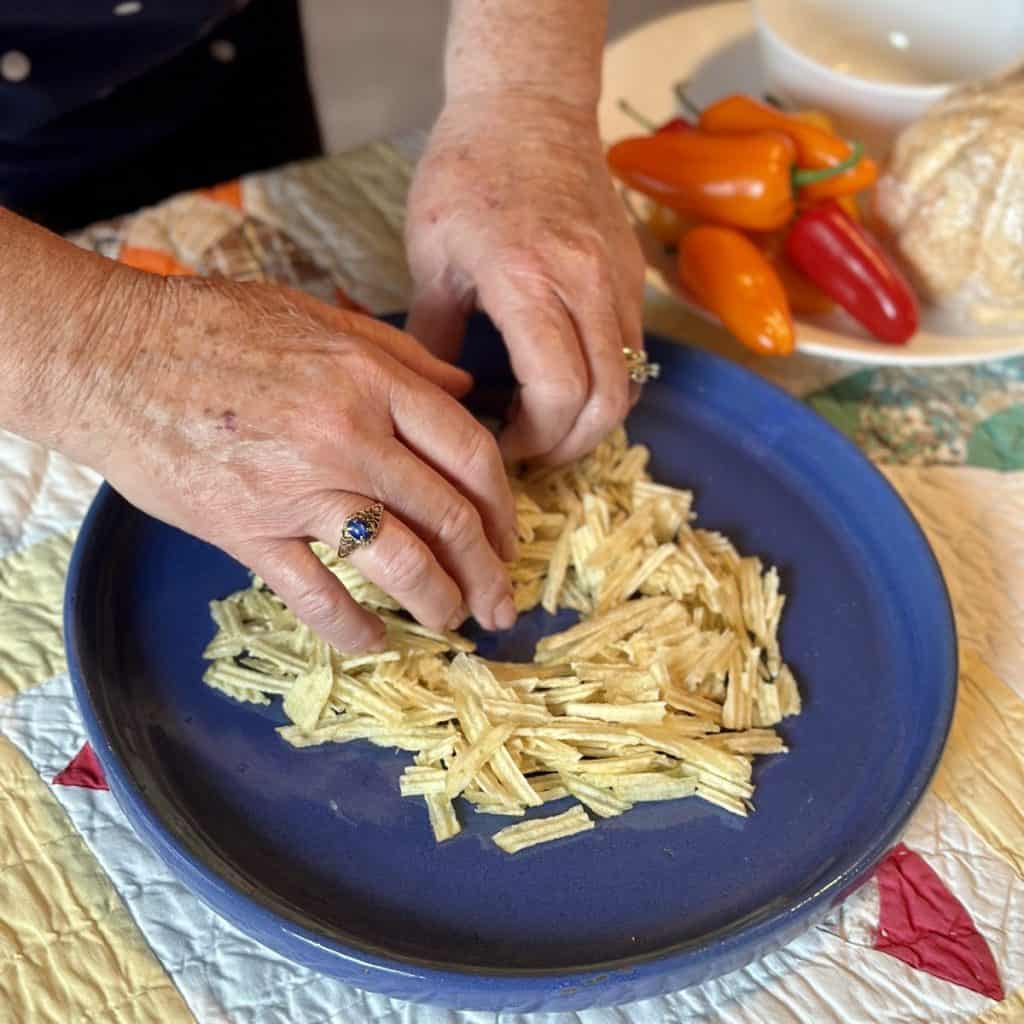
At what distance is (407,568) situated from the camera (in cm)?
112

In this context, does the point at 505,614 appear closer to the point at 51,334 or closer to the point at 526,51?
the point at 51,334

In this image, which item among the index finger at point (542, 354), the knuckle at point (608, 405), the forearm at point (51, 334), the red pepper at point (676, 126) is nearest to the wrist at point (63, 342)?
the forearm at point (51, 334)

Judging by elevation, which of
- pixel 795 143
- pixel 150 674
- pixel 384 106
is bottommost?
pixel 384 106

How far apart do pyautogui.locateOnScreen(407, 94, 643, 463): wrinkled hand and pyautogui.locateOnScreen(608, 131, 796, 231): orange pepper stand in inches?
12.9

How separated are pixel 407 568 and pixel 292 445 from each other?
0.16 m

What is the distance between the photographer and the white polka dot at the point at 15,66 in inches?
61.6

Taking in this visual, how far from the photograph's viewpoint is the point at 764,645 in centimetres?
131

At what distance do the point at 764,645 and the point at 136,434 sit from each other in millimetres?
714

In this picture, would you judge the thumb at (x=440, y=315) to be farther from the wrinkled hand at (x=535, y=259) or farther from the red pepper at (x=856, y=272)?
the red pepper at (x=856, y=272)

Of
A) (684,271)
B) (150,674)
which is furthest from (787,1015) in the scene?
(684,271)

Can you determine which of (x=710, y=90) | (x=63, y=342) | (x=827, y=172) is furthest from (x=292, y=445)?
(x=710, y=90)

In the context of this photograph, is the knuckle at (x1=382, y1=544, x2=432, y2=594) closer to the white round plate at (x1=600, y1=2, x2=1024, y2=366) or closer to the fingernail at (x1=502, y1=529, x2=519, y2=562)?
the fingernail at (x1=502, y1=529, x2=519, y2=562)

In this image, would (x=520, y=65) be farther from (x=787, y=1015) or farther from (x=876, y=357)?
(x=787, y=1015)

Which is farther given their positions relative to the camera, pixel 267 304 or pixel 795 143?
pixel 795 143
